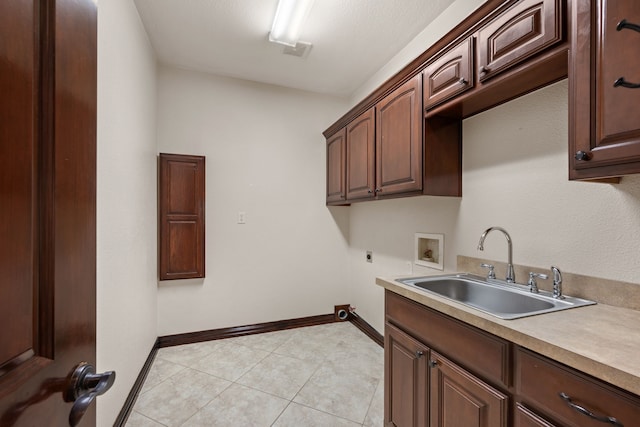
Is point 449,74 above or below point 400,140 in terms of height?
above

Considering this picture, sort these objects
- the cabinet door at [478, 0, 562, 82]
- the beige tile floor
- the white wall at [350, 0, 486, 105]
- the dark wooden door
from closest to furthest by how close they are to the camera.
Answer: the dark wooden door < the cabinet door at [478, 0, 562, 82] < the beige tile floor < the white wall at [350, 0, 486, 105]

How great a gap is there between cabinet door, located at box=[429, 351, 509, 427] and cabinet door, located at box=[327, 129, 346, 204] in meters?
1.89

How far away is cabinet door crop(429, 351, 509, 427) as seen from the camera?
0.99 m

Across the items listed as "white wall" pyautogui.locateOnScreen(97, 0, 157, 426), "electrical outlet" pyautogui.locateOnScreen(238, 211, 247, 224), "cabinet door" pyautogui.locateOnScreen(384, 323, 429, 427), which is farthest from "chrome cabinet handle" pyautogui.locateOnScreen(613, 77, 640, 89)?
"electrical outlet" pyautogui.locateOnScreen(238, 211, 247, 224)

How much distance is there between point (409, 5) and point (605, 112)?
1596 mm

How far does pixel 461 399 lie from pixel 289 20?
249cm

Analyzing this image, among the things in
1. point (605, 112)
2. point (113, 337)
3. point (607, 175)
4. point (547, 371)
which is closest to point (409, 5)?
point (605, 112)

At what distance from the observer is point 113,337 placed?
5.08 ft

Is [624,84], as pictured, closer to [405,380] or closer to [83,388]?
[405,380]

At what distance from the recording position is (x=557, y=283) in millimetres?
1275

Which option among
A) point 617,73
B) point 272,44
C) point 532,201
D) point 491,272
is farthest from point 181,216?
point 617,73

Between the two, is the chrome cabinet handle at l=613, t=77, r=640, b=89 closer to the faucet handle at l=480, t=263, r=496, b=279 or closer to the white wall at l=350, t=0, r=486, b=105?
the faucet handle at l=480, t=263, r=496, b=279

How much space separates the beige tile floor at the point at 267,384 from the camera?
1766mm

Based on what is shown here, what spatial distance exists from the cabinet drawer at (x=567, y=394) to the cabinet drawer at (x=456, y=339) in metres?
0.06
